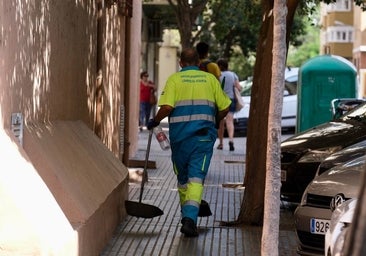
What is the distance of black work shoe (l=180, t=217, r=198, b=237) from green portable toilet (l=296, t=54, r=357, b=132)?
10.6 meters

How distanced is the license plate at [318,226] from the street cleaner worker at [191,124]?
6.03 feet

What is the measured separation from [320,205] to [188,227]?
1831 millimetres

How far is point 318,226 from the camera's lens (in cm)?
777

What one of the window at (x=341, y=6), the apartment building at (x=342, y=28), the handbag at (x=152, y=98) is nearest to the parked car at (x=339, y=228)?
the handbag at (x=152, y=98)

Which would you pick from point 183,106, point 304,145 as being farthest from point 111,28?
point 183,106

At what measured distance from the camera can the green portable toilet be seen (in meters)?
19.8

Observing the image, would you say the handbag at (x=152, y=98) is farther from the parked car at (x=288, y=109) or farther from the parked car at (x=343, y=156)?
the parked car at (x=343, y=156)

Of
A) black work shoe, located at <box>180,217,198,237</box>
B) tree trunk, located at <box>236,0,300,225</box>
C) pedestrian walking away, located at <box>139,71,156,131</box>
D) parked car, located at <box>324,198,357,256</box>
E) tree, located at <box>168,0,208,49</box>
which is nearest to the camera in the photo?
parked car, located at <box>324,198,357,256</box>

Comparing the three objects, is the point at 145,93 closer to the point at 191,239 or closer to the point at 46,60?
the point at 191,239

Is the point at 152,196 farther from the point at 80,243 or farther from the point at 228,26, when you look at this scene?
the point at 228,26

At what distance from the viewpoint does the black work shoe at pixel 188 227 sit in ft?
30.7

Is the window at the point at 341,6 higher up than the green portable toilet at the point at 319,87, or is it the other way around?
the window at the point at 341,6

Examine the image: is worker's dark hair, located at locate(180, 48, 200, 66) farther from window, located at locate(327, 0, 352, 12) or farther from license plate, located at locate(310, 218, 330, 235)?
window, located at locate(327, 0, 352, 12)

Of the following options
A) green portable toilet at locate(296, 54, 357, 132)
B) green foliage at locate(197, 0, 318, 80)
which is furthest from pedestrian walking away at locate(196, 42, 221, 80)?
green foliage at locate(197, 0, 318, 80)
